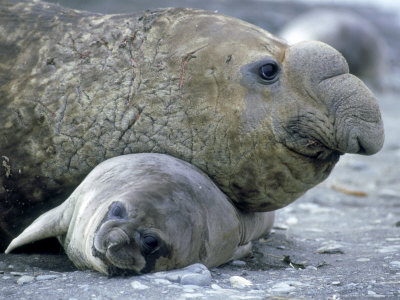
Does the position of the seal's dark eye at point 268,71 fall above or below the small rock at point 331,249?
above

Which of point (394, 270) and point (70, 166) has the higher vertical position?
point (70, 166)

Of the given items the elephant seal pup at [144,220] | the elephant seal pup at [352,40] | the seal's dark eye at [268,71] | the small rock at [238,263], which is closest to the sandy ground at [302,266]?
the small rock at [238,263]

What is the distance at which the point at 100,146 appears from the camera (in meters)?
4.25

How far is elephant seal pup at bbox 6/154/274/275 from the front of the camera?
336 centimetres

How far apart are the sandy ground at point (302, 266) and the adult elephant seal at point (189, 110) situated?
1.47 ft

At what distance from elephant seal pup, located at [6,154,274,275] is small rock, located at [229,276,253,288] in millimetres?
201

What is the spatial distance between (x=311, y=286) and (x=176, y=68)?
148 centimetres

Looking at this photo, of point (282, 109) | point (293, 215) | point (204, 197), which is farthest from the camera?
point (293, 215)

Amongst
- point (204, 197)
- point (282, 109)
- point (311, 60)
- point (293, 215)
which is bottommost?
point (293, 215)

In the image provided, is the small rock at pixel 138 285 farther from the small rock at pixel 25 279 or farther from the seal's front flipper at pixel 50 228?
the seal's front flipper at pixel 50 228

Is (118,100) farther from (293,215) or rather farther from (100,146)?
(293,215)

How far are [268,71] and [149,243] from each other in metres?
1.34

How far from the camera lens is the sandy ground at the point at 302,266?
3275 millimetres

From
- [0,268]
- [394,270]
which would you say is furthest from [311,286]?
[0,268]
